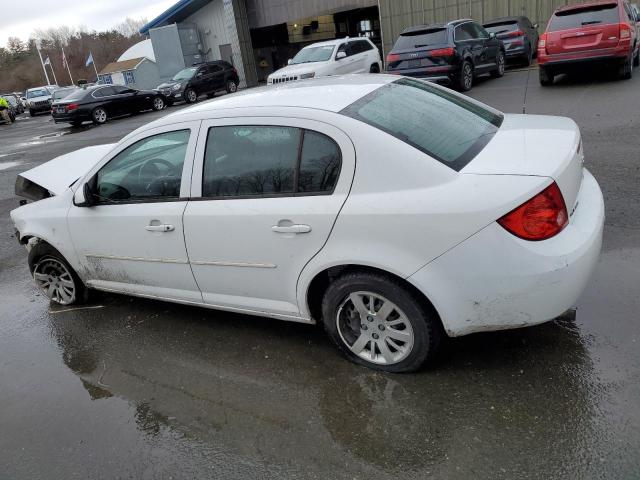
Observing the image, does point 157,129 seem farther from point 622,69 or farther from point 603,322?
point 622,69

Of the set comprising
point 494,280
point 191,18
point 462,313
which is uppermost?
point 191,18

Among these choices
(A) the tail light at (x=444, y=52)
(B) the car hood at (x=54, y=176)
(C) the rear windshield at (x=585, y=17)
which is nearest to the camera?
(B) the car hood at (x=54, y=176)

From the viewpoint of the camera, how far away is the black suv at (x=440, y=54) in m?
12.7

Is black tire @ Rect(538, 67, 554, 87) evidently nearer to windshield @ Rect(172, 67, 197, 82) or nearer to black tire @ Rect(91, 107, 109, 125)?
windshield @ Rect(172, 67, 197, 82)

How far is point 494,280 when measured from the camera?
8.50 feet

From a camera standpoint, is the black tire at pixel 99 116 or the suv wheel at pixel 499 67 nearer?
the suv wheel at pixel 499 67

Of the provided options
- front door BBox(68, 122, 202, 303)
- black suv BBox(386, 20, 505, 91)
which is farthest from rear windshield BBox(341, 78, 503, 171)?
black suv BBox(386, 20, 505, 91)

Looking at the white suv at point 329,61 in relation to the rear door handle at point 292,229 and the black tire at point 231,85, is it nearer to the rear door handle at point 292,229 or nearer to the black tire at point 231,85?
the black tire at point 231,85

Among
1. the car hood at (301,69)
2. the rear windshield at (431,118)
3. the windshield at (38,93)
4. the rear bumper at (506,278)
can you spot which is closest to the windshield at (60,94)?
the windshield at (38,93)

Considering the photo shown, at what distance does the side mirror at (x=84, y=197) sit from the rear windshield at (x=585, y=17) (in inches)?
448

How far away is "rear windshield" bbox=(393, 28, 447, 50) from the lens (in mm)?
→ 12953

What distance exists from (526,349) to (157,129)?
278 cm

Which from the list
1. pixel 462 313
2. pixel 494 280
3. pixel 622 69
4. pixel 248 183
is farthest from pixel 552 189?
pixel 622 69

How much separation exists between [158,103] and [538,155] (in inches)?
881
